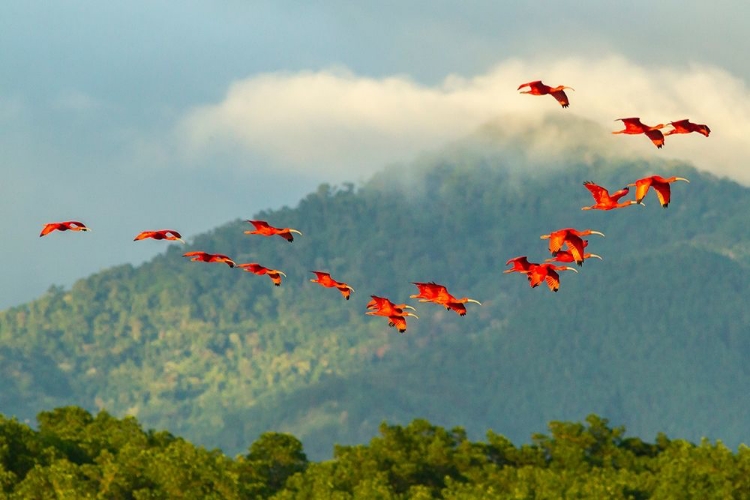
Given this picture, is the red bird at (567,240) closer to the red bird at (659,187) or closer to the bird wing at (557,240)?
the bird wing at (557,240)

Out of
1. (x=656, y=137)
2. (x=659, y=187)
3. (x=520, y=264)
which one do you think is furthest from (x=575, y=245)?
(x=656, y=137)

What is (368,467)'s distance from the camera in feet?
393

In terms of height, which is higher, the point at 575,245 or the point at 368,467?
the point at 368,467

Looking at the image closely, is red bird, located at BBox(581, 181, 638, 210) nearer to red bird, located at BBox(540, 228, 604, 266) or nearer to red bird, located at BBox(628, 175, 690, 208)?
red bird, located at BBox(540, 228, 604, 266)

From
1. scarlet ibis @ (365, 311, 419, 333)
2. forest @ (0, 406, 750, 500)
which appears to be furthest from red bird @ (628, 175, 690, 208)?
forest @ (0, 406, 750, 500)

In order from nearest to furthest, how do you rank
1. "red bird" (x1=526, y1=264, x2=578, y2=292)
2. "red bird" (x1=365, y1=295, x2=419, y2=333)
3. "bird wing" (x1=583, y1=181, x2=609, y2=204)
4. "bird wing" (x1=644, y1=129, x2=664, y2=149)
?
"bird wing" (x1=644, y1=129, x2=664, y2=149) < "bird wing" (x1=583, y1=181, x2=609, y2=204) < "red bird" (x1=526, y1=264, x2=578, y2=292) < "red bird" (x1=365, y1=295, x2=419, y2=333)

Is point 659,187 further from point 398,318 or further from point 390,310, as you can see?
point 398,318

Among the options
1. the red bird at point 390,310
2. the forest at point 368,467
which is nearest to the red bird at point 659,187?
the red bird at point 390,310

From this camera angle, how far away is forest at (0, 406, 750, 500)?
4094 inches

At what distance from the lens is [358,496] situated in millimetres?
105875

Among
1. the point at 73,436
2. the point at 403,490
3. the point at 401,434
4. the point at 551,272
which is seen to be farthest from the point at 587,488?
the point at 551,272

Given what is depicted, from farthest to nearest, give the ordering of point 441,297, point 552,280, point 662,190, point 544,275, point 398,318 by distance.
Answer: point 398,318 < point 441,297 < point 544,275 < point 552,280 < point 662,190

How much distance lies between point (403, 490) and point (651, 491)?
17618mm

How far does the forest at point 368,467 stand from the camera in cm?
10400
